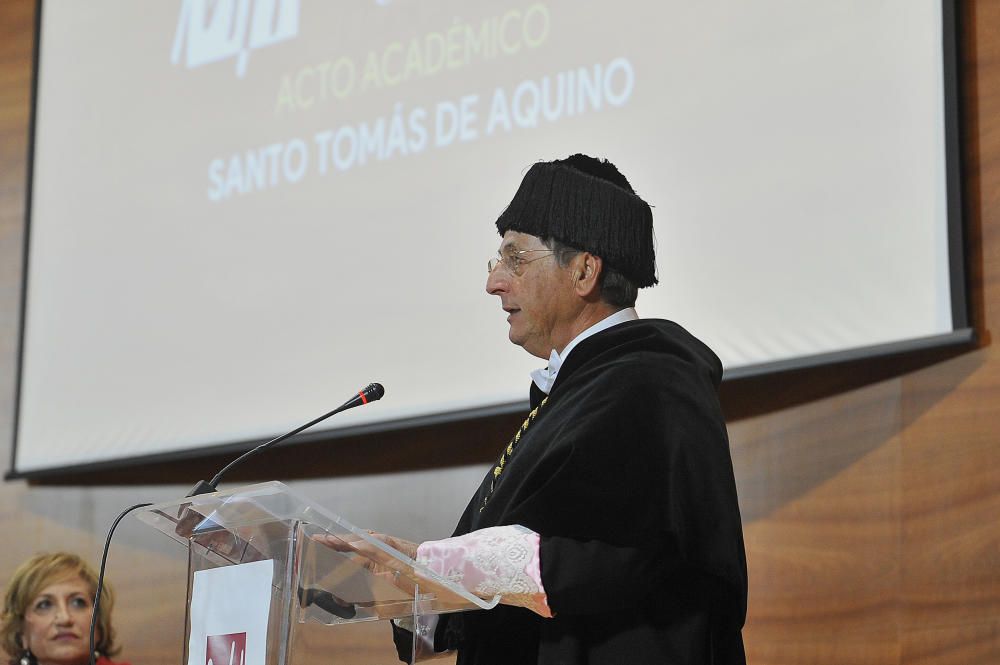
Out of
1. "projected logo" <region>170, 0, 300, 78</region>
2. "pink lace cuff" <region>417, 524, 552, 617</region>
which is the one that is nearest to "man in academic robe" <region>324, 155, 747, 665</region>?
"pink lace cuff" <region>417, 524, 552, 617</region>

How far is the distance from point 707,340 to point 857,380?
1.23ft

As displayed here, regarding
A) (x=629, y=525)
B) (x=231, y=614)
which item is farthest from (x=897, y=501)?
(x=231, y=614)

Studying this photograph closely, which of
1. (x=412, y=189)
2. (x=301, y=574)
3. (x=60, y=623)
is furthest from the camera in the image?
(x=412, y=189)

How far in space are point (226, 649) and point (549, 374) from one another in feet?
2.60

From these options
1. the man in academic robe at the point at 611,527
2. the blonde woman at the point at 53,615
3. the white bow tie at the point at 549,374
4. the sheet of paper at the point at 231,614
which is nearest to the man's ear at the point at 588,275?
the man in academic robe at the point at 611,527

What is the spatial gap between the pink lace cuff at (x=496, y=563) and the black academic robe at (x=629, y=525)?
0.07 ft

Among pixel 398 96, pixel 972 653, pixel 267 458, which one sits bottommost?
pixel 972 653

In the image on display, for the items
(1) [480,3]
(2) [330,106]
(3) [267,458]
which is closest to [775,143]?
(1) [480,3]

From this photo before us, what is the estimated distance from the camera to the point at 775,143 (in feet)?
11.2

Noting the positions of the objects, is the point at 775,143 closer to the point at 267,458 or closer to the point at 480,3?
the point at 480,3

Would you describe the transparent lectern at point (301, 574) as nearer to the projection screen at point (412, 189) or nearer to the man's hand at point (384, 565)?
the man's hand at point (384, 565)

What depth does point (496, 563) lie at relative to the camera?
2.01 metres

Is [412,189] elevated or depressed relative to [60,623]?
elevated

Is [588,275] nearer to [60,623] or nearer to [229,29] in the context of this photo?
[60,623]
